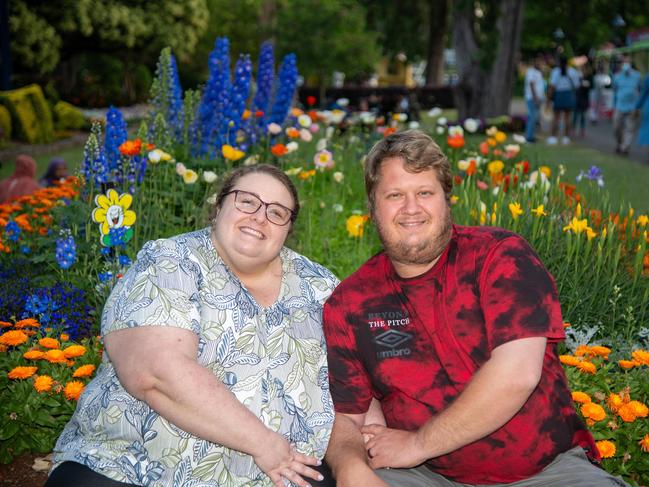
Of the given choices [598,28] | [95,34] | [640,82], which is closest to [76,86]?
[95,34]

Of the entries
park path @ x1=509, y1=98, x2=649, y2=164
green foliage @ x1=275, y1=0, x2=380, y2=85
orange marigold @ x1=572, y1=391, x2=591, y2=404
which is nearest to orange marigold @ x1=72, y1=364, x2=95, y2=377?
orange marigold @ x1=572, y1=391, x2=591, y2=404

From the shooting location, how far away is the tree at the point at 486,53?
58.0 feet

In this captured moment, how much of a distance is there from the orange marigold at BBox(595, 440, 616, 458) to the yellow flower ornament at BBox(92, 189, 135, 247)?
232 cm

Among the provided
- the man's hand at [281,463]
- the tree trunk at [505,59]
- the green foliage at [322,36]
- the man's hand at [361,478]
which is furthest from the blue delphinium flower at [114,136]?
the green foliage at [322,36]

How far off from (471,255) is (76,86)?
94.5ft

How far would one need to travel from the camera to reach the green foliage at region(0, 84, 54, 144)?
16.0 meters

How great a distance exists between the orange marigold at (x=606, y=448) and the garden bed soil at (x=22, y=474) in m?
2.17

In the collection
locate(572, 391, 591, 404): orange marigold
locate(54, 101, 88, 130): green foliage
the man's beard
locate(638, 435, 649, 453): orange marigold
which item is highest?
the man's beard

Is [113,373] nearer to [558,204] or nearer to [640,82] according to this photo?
[558,204]

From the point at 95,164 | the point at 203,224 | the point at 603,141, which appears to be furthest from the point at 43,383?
the point at 603,141

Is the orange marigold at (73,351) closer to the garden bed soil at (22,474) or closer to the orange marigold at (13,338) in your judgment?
the orange marigold at (13,338)

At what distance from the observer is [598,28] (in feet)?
158

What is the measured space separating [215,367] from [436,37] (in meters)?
28.1

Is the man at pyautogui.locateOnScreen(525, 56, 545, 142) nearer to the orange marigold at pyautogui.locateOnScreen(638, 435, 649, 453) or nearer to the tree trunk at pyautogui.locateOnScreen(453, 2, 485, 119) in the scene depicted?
the tree trunk at pyautogui.locateOnScreen(453, 2, 485, 119)
